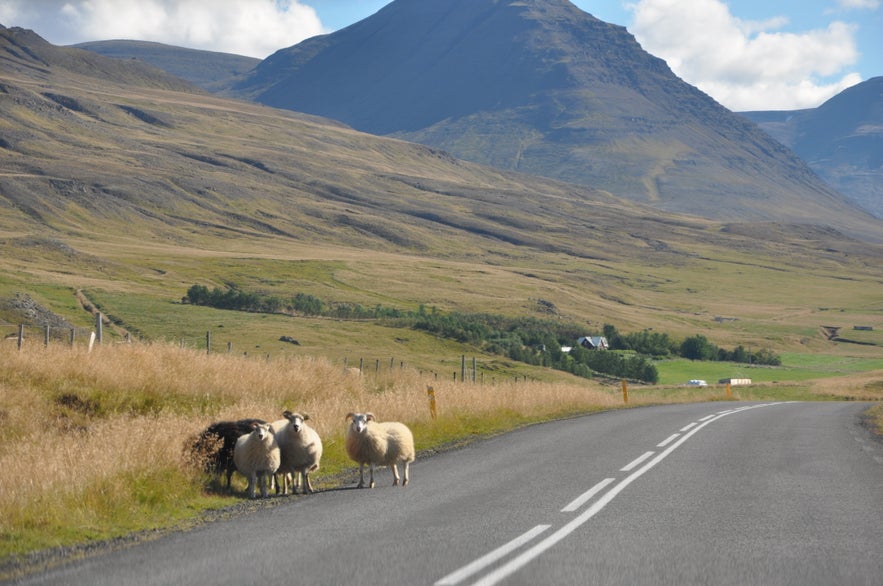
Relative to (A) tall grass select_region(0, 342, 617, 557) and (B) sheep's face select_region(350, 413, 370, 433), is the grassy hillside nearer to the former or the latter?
(A) tall grass select_region(0, 342, 617, 557)

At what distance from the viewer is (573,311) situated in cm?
16550

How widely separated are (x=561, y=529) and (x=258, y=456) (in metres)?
5.20

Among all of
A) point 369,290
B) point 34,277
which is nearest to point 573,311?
point 369,290

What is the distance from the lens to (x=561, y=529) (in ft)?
35.8

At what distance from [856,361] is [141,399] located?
128 metres

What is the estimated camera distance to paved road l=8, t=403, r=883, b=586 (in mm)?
8859

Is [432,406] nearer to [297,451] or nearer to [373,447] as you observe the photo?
[373,447]

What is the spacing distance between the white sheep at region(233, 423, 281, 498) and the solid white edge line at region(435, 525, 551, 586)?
4799mm

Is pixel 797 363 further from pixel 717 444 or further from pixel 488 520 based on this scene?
pixel 488 520

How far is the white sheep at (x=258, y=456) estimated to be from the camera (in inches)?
567

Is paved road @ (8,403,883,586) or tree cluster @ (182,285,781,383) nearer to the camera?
paved road @ (8,403,883,586)

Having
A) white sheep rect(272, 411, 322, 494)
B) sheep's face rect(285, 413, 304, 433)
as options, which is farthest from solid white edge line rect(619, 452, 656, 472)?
sheep's face rect(285, 413, 304, 433)

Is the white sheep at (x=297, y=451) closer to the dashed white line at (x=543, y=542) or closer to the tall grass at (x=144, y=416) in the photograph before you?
the tall grass at (x=144, y=416)

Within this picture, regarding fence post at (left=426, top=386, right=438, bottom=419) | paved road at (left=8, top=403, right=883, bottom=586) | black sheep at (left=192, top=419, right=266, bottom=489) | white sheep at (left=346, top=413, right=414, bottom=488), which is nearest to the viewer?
paved road at (left=8, top=403, right=883, bottom=586)
